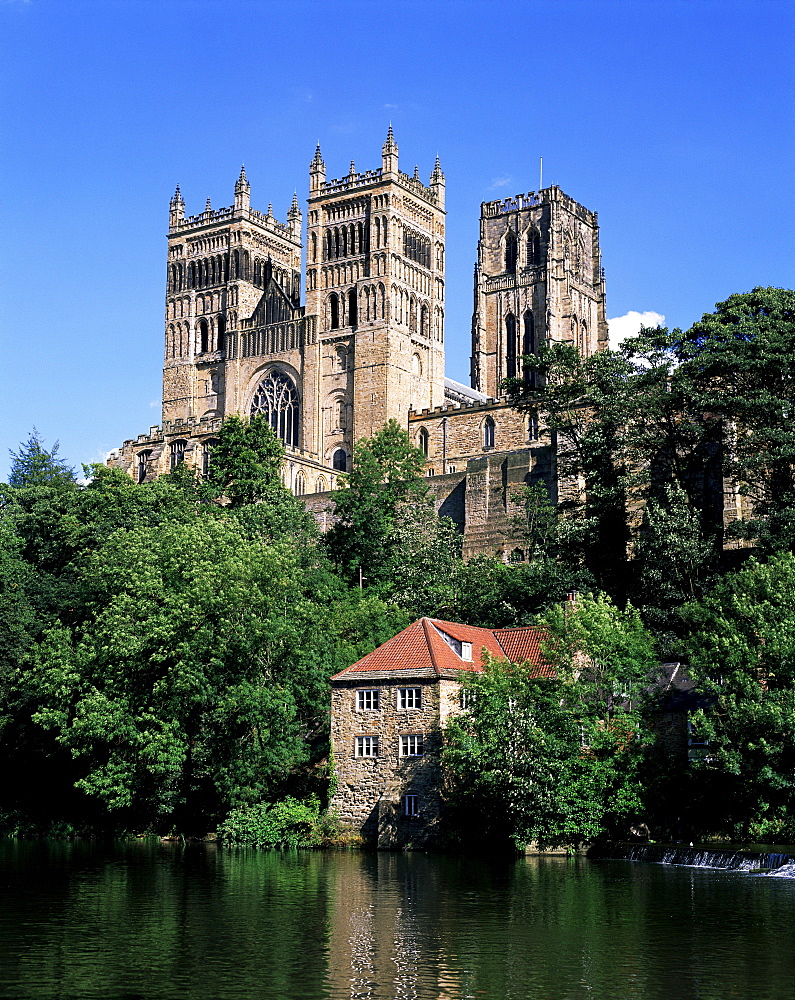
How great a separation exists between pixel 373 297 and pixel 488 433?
15878 millimetres

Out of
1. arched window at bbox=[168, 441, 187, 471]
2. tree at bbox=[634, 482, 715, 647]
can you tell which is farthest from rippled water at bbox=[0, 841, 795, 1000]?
arched window at bbox=[168, 441, 187, 471]

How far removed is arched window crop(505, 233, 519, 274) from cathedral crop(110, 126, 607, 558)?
13 cm

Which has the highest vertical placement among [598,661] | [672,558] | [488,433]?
[488,433]

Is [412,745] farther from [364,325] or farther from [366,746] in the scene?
[364,325]

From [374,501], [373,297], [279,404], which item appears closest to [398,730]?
[374,501]

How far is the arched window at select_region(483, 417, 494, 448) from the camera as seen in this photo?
93375 millimetres

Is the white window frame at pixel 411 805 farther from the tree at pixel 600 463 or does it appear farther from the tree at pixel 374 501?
the tree at pixel 374 501

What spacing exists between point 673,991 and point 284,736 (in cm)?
2709

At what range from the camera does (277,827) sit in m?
44.6

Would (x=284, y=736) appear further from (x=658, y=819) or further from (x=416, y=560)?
(x=416, y=560)

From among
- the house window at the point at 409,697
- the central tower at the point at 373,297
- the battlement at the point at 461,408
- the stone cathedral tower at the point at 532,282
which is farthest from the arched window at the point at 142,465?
the house window at the point at 409,697

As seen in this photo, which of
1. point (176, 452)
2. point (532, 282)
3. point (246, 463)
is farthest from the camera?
point (532, 282)

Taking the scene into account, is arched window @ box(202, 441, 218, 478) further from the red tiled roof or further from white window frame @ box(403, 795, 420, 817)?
white window frame @ box(403, 795, 420, 817)

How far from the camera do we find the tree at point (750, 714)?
38.8m
